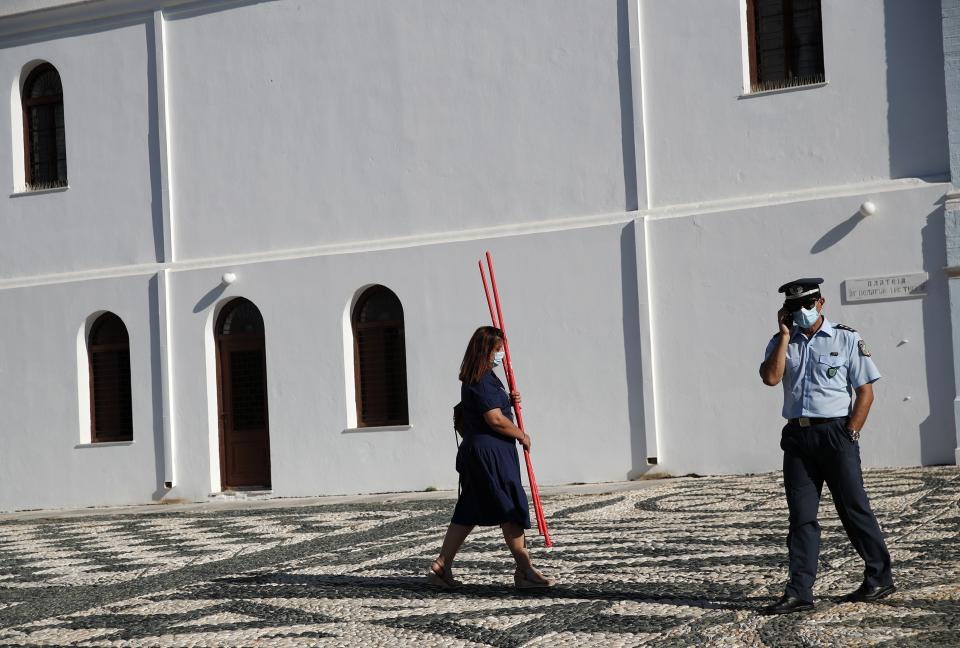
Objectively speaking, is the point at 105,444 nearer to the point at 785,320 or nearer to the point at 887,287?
the point at 887,287

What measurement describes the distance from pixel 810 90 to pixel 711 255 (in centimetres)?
226

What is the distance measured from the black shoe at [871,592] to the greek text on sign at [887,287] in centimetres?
916

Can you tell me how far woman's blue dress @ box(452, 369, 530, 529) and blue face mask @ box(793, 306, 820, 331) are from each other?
2.03 metres

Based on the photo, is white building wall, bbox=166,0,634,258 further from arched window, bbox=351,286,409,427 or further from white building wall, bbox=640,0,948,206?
arched window, bbox=351,286,409,427

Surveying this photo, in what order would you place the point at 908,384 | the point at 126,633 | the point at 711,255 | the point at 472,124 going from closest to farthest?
the point at 126,633, the point at 908,384, the point at 711,255, the point at 472,124

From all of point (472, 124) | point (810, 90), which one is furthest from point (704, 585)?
point (472, 124)

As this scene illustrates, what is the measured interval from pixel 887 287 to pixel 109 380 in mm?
11220

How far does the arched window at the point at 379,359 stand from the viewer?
18875 mm

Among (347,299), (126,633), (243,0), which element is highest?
(243,0)

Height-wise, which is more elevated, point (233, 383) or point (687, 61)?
point (687, 61)

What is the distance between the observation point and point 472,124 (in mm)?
18328

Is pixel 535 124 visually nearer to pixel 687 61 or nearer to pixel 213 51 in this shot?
pixel 687 61

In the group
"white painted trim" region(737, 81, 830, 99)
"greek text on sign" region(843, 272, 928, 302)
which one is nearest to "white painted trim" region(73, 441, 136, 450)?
"white painted trim" region(737, 81, 830, 99)

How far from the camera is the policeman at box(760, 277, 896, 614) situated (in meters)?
7.05
